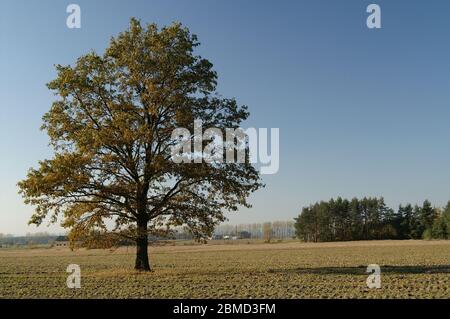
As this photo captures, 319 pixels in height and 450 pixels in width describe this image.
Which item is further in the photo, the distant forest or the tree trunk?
the distant forest

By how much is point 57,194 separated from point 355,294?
18426mm

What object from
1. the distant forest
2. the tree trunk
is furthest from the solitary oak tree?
the distant forest

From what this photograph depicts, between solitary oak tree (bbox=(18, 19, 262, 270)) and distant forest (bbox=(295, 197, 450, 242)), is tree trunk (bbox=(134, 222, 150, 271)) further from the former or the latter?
distant forest (bbox=(295, 197, 450, 242))

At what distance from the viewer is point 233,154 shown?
30.4 m

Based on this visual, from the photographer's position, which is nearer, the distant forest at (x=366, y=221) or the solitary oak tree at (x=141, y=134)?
the solitary oak tree at (x=141, y=134)

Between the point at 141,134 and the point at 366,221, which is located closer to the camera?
the point at 141,134

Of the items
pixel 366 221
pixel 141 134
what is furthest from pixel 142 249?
pixel 366 221

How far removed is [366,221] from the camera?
155 m

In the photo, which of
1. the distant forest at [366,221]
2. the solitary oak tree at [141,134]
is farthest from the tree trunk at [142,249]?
the distant forest at [366,221]

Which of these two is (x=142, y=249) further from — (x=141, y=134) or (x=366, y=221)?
(x=366, y=221)

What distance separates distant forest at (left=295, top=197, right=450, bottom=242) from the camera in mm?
143375

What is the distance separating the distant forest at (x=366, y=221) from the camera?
470 ft

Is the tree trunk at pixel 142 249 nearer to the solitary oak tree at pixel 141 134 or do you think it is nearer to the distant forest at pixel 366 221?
the solitary oak tree at pixel 141 134
